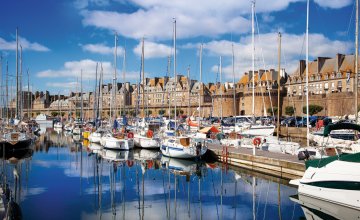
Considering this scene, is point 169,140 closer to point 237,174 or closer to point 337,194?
point 237,174

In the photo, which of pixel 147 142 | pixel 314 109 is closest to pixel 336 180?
pixel 147 142

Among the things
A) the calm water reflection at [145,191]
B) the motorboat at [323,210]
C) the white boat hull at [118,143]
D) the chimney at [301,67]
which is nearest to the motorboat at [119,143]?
the white boat hull at [118,143]

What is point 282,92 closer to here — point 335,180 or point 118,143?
point 118,143

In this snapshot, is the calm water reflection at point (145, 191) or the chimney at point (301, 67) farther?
the chimney at point (301, 67)

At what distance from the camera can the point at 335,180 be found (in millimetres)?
15586

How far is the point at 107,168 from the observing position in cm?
2803

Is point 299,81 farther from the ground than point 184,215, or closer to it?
farther from the ground

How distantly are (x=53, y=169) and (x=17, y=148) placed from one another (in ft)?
36.0

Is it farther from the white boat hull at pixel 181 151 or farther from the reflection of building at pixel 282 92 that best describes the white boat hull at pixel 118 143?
the reflection of building at pixel 282 92

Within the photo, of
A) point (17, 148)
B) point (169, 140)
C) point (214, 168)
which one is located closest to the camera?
point (214, 168)

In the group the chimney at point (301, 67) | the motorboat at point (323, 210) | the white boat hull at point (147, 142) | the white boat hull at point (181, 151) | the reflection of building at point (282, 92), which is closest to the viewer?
the motorboat at point (323, 210)

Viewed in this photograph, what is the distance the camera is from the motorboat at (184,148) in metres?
29.5

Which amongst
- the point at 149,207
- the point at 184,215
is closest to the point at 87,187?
the point at 149,207

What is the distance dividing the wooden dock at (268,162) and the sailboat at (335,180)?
3.75 meters
